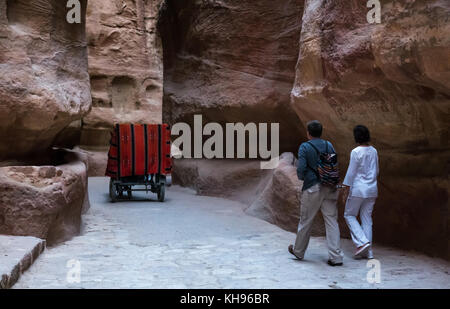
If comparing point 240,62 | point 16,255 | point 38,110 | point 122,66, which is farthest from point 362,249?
point 122,66

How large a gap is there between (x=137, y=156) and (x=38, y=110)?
4.21 metres

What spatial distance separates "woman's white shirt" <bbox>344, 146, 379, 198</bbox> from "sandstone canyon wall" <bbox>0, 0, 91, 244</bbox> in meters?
3.42

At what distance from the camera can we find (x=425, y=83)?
468 cm

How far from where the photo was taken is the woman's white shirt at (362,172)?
16.6 feet

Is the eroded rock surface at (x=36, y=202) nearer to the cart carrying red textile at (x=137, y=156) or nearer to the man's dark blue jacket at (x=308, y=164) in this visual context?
the man's dark blue jacket at (x=308, y=164)

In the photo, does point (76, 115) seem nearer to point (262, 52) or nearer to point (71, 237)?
point (71, 237)

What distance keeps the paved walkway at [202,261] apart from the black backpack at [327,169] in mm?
859

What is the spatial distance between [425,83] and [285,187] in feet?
10.3

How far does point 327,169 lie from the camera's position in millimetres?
4895

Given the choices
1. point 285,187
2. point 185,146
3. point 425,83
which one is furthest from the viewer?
point 185,146

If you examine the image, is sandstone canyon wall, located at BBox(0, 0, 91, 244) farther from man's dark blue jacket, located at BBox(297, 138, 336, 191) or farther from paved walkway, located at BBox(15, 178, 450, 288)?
man's dark blue jacket, located at BBox(297, 138, 336, 191)

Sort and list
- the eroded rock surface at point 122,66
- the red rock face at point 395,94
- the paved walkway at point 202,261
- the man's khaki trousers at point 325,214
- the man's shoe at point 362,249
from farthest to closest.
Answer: the eroded rock surface at point 122,66 → the man's shoe at point 362,249 → the man's khaki trousers at point 325,214 → the red rock face at point 395,94 → the paved walkway at point 202,261

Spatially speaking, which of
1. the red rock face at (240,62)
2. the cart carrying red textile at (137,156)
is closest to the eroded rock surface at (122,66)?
the red rock face at (240,62)
